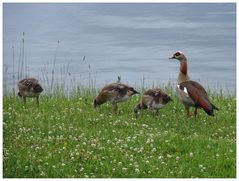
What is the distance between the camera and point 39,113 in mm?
16797

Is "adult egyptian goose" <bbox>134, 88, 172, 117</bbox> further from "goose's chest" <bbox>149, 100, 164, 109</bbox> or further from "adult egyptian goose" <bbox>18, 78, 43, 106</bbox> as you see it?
"adult egyptian goose" <bbox>18, 78, 43, 106</bbox>

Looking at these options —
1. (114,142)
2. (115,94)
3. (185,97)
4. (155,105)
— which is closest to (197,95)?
(185,97)

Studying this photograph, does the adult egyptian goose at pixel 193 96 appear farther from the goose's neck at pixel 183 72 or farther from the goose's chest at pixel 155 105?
the goose's chest at pixel 155 105

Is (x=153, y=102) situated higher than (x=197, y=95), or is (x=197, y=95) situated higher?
(x=197, y=95)

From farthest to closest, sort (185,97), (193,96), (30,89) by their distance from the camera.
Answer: (30,89), (185,97), (193,96)

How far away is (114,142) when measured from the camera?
1402 cm

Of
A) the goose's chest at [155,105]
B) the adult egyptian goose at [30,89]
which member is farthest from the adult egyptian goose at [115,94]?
the adult egyptian goose at [30,89]

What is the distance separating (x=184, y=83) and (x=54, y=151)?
16.1 ft

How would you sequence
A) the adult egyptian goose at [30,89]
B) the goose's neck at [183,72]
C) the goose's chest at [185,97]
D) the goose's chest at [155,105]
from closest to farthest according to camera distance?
the goose's chest at [185,97], the goose's chest at [155,105], the goose's neck at [183,72], the adult egyptian goose at [30,89]

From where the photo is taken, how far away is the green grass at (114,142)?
12.2 metres

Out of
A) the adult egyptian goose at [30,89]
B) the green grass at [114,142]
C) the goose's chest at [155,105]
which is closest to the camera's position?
the green grass at [114,142]

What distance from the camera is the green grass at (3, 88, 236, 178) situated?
12.2 metres

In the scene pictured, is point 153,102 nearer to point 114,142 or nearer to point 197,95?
point 197,95

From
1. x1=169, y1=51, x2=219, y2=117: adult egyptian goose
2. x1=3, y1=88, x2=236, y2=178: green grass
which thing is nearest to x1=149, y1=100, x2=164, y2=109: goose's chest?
x1=3, y1=88, x2=236, y2=178: green grass
